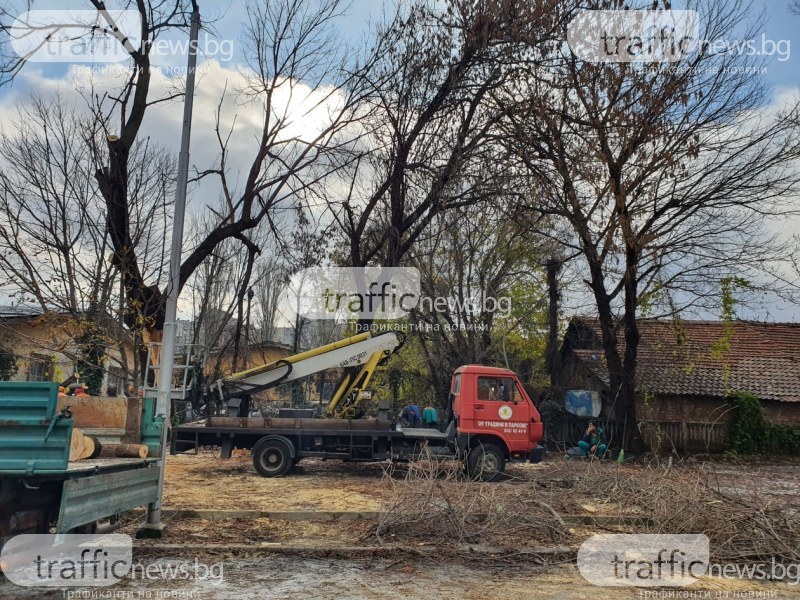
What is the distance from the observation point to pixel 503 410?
14.0 m

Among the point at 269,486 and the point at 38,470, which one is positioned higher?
the point at 38,470

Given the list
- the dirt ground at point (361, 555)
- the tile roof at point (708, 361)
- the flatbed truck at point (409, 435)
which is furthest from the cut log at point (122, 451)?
the tile roof at point (708, 361)

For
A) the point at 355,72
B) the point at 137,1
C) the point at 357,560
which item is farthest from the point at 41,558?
the point at 355,72

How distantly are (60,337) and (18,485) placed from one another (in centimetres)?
877

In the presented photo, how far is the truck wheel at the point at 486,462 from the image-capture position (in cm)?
1352

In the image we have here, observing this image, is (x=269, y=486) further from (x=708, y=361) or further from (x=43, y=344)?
(x=708, y=361)

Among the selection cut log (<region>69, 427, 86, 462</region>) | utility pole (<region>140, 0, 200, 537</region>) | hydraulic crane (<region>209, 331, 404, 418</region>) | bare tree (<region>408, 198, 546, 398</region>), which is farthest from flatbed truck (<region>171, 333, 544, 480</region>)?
bare tree (<region>408, 198, 546, 398</region>)

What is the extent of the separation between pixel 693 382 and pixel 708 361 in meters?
1.89

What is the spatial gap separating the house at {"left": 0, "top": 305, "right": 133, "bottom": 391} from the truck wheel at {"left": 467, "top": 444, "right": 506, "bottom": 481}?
7.67 meters

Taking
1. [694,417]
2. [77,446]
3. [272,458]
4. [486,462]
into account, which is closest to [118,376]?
[272,458]

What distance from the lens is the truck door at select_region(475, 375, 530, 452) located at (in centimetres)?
1389

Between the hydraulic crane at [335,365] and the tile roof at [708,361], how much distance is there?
9.78m

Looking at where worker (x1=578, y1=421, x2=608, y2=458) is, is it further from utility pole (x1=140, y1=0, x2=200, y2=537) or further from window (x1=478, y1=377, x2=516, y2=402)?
utility pole (x1=140, y1=0, x2=200, y2=537)

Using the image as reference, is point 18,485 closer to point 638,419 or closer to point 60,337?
point 60,337
